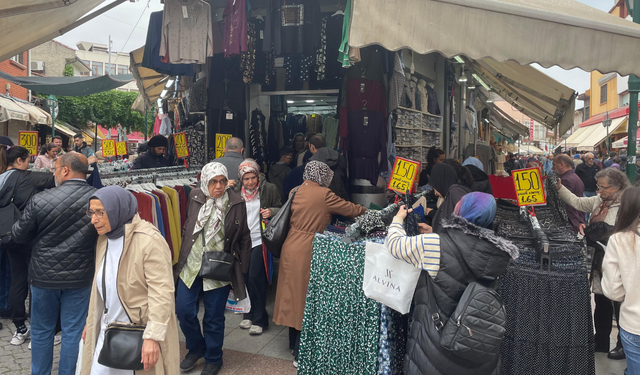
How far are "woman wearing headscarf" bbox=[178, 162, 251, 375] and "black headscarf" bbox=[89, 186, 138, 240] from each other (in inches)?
46.3

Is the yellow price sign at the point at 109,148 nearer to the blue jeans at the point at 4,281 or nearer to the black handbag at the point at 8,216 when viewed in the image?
the blue jeans at the point at 4,281

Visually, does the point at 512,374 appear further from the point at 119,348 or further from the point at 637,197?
the point at 119,348

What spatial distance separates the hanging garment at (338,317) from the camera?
10.8 ft

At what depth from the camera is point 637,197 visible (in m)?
2.77

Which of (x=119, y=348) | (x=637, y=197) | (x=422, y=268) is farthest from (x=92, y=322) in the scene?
(x=637, y=197)

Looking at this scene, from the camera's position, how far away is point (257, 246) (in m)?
4.82

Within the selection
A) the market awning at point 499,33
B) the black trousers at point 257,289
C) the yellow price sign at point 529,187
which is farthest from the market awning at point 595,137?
the black trousers at point 257,289

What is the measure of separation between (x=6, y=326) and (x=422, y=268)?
5166 millimetres

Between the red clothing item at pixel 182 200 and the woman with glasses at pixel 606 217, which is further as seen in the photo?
Answer: the red clothing item at pixel 182 200

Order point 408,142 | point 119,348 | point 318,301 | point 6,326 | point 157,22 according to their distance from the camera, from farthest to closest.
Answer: point 408,142 < point 157,22 < point 6,326 < point 318,301 < point 119,348

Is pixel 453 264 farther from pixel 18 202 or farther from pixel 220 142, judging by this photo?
pixel 220 142

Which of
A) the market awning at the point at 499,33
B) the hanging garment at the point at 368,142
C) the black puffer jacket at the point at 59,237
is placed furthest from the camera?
the hanging garment at the point at 368,142

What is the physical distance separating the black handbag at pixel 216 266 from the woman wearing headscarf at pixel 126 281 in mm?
1032

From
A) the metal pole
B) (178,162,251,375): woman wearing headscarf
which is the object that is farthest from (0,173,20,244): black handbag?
the metal pole
